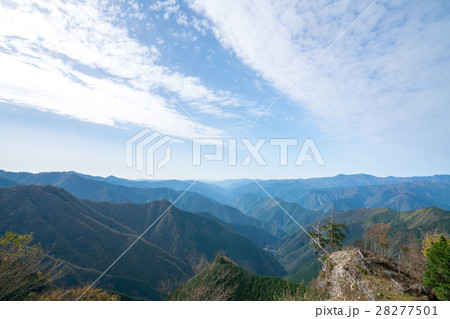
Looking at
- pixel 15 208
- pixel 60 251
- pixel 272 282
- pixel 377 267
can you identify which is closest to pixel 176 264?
pixel 60 251

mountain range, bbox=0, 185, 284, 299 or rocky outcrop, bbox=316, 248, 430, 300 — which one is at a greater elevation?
rocky outcrop, bbox=316, 248, 430, 300

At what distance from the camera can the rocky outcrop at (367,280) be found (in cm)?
1043

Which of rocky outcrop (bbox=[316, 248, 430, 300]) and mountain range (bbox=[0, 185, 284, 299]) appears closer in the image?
rocky outcrop (bbox=[316, 248, 430, 300])

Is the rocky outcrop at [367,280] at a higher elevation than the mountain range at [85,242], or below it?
higher

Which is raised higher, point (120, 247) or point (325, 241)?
point (325, 241)

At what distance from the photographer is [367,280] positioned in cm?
1184

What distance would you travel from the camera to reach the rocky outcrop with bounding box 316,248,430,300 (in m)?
10.4

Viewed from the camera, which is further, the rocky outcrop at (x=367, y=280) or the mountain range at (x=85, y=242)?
the mountain range at (x=85, y=242)

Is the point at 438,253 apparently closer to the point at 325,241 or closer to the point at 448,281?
the point at 448,281

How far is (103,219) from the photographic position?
12712 centimetres

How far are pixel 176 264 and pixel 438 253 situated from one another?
11400 centimetres

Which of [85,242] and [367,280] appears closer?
[367,280]

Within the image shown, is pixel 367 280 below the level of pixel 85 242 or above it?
above

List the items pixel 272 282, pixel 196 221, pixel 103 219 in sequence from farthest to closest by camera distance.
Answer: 1. pixel 196 221
2. pixel 103 219
3. pixel 272 282
